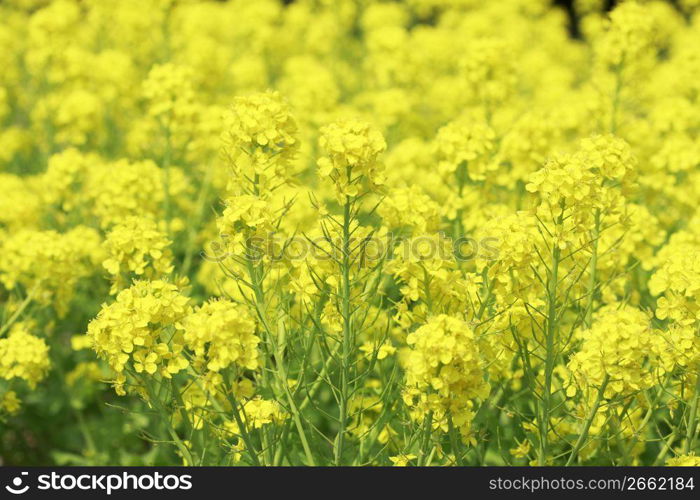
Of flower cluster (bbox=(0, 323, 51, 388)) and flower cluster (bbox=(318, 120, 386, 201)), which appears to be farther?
flower cluster (bbox=(0, 323, 51, 388))

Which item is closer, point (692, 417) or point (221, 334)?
point (221, 334)

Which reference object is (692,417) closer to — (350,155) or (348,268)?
(348,268)

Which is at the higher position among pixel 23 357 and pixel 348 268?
pixel 348 268

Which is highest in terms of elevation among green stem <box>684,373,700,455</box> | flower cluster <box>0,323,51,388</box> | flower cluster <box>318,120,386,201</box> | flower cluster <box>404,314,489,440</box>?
flower cluster <box>318,120,386,201</box>

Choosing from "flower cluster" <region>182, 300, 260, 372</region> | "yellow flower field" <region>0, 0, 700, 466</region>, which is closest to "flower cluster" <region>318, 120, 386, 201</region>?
"yellow flower field" <region>0, 0, 700, 466</region>

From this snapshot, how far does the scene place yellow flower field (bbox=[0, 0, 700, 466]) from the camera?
9.89 feet

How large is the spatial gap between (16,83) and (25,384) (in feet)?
13.0

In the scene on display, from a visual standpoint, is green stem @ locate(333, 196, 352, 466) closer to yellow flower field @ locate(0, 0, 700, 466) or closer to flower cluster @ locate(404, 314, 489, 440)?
yellow flower field @ locate(0, 0, 700, 466)

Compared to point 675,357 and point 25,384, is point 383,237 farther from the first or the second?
point 25,384

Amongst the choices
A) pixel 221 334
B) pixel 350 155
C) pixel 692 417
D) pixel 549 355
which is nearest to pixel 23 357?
pixel 221 334

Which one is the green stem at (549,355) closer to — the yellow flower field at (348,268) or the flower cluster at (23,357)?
the yellow flower field at (348,268)

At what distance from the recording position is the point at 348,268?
Result: 309 cm

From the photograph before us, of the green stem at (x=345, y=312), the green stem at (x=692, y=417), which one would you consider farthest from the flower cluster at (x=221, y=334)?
the green stem at (x=692, y=417)
